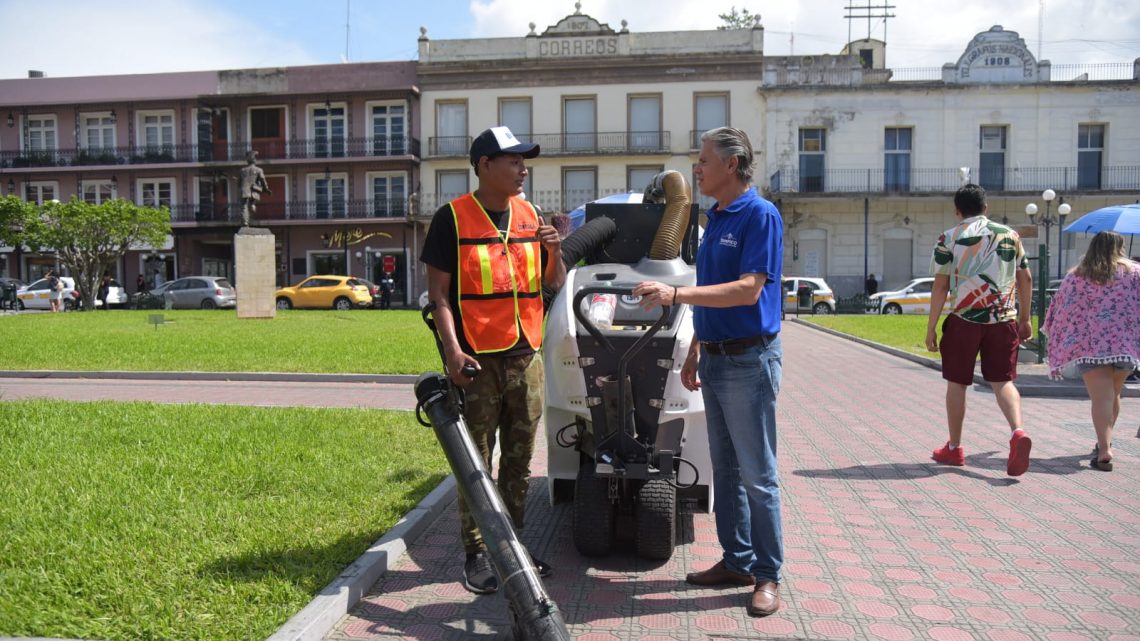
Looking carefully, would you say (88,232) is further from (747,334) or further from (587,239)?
(747,334)

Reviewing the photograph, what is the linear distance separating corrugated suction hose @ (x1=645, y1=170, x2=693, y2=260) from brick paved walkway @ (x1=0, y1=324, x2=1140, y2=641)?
157cm

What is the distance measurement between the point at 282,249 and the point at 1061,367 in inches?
1565

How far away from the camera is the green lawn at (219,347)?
11.9 m

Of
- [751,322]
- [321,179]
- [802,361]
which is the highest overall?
[321,179]

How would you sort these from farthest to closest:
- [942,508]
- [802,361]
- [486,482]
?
1. [802,361]
2. [942,508]
3. [486,482]

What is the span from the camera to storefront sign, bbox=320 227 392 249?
4094cm

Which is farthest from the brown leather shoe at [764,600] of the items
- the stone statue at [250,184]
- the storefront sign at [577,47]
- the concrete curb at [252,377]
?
the storefront sign at [577,47]

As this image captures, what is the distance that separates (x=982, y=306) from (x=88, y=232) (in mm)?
34203

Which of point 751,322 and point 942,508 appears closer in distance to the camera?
point 751,322

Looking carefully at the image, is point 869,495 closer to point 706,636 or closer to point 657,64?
point 706,636

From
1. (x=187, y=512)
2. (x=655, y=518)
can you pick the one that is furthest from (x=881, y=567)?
(x=187, y=512)

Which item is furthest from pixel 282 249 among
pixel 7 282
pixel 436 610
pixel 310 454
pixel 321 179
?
pixel 436 610

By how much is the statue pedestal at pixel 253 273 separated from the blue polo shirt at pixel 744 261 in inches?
816

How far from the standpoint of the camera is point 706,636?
11.1 ft
